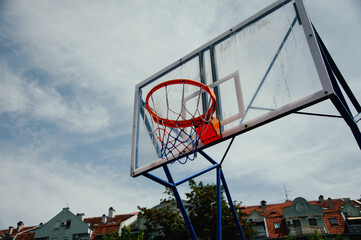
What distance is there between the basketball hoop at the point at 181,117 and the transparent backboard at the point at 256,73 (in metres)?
0.09

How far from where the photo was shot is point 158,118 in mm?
4785

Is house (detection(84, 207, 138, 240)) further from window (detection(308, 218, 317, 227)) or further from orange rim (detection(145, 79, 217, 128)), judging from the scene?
orange rim (detection(145, 79, 217, 128))

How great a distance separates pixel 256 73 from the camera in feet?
13.6

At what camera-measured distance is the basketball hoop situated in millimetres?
4340

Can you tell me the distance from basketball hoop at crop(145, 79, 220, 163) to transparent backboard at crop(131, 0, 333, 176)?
3.5 inches

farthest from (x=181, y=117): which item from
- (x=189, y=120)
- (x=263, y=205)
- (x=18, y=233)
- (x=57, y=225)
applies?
(x=18, y=233)

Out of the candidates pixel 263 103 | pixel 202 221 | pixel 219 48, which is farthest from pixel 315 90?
pixel 202 221

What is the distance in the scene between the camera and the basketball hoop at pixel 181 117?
171 inches

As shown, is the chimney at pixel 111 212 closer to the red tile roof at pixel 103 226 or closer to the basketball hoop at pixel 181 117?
the red tile roof at pixel 103 226

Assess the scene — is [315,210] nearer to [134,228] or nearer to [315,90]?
[134,228]

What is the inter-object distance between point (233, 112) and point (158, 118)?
1392 mm

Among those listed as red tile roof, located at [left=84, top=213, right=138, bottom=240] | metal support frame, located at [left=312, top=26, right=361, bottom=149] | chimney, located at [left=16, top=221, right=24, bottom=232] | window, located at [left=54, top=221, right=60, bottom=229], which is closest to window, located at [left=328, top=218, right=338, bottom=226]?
red tile roof, located at [left=84, top=213, right=138, bottom=240]

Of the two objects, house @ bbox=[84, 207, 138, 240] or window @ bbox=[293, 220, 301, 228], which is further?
house @ bbox=[84, 207, 138, 240]

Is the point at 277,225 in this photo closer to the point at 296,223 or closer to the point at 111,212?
the point at 296,223
